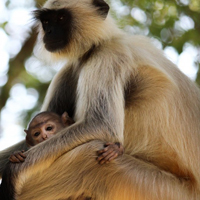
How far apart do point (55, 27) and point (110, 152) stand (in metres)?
1.77

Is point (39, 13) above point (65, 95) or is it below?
above

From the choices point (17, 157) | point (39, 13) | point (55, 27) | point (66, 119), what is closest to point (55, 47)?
point (55, 27)

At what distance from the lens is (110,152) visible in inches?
194

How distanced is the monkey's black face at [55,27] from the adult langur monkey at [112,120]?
0.04 feet

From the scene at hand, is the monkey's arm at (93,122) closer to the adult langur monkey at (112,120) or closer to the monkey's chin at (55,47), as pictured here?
the adult langur monkey at (112,120)

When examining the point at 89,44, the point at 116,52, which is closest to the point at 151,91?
the point at 116,52

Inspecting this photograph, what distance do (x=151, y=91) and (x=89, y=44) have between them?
3.08 ft

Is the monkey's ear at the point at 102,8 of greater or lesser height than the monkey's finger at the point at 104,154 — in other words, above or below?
above

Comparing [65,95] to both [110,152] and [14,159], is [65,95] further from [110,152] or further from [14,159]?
[110,152]

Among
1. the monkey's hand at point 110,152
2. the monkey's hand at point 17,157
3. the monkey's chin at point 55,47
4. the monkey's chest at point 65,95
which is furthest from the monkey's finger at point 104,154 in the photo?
the monkey's chin at point 55,47

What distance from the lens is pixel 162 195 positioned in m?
5.05

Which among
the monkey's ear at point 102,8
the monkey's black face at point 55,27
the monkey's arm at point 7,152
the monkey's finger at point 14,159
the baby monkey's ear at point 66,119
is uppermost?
the monkey's ear at point 102,8

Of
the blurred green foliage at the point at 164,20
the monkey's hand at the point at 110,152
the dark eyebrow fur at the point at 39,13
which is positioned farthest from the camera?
the blurred green foliage at the point at 164,20

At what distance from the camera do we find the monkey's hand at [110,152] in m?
4.91
